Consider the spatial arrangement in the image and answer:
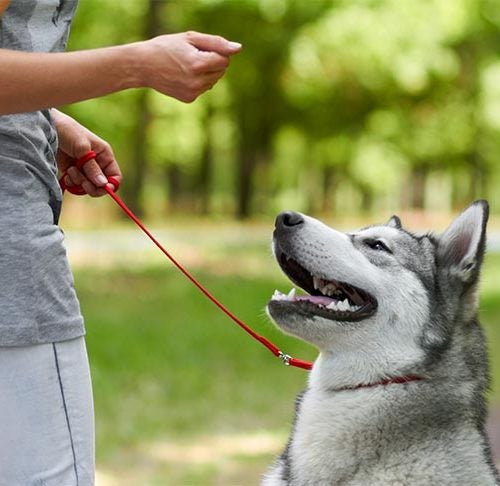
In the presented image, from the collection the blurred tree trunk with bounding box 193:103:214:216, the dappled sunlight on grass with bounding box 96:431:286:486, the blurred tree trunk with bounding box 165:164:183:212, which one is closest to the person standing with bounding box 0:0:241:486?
the dappled sunlight on grass with bounding box 96:431:286:486

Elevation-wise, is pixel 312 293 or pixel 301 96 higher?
pixel 312 293

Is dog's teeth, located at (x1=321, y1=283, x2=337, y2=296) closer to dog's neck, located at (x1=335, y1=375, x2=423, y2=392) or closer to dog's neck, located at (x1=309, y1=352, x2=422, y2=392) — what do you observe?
dog's neck, located at (x1=309, y1=352, x2=422, y2=392)

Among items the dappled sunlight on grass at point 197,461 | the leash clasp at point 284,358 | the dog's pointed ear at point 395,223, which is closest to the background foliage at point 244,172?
the dappled sunlight on grass at point 197,461

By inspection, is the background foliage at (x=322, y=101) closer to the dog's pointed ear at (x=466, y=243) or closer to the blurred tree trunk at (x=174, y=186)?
the blurred tree trunk at (x=174, y=186)

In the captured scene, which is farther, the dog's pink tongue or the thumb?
the dog's pink tongue

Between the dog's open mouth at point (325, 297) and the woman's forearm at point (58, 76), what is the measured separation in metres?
1.25

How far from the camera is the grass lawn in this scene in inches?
310

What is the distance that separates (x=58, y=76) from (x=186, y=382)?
780 centimetres

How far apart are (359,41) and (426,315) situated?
67.2ft

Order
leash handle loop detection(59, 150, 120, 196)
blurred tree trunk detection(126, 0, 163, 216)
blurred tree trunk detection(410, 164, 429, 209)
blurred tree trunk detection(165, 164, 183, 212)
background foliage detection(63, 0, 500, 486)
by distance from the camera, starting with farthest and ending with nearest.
Answer: blurred tree trunk detection(410, 164, 429, 209), blurred tree trunk detection(165, 164, 183, 212), blurred tree trunk detection(126, 0, 163, 216), background foliage detection(63, 0, 500, 486), leash handle loop detection(59, 150, 120, 196)

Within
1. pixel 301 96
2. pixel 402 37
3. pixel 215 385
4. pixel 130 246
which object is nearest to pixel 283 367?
pixel 215 385

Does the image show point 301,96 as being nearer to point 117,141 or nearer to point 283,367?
point 117,141

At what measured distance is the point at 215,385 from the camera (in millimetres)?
10406

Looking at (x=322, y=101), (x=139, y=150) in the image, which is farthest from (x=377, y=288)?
(x=322, y=101)
